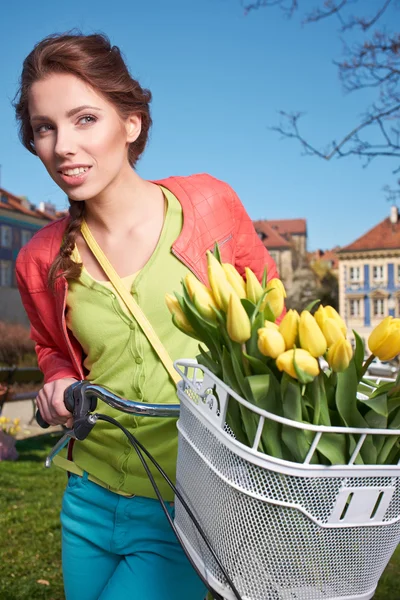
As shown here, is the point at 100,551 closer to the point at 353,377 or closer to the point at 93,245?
the point at 93,245

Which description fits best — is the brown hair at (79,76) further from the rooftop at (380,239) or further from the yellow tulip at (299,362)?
the rooftop at (380,239)

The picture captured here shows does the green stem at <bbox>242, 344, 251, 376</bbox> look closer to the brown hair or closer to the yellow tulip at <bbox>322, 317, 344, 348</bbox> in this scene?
the yellow tulip at <bbox>322, 317, 344, 348</bbox>

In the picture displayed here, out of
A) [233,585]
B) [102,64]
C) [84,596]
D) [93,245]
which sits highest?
[102,64]

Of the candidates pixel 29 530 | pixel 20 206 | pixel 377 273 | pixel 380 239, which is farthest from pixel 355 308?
pixel 29 530

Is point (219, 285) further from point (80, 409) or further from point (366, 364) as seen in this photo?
point (80, 409)

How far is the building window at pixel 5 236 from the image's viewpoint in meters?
43.7

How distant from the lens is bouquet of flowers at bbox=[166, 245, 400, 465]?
1160 mm

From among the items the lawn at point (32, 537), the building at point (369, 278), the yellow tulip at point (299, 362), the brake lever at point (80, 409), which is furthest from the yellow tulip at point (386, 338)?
the building at point (369, 278)

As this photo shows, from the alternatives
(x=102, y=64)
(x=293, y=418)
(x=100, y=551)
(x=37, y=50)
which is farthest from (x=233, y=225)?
(x=293, y=418)

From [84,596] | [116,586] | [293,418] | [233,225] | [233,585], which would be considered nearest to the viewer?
[293,418]

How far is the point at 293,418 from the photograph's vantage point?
118 centimetres

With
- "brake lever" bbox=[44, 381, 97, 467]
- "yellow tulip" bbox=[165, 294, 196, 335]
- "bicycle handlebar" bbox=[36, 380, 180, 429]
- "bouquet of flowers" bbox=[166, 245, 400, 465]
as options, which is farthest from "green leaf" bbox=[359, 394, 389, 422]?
"brake lever" bbox=[44, 381, 97, 467]

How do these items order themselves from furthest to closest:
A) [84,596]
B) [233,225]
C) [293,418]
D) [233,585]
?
[233,225] → [84,596] → [233,585] → [293,418]

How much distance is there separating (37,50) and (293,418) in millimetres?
1386
